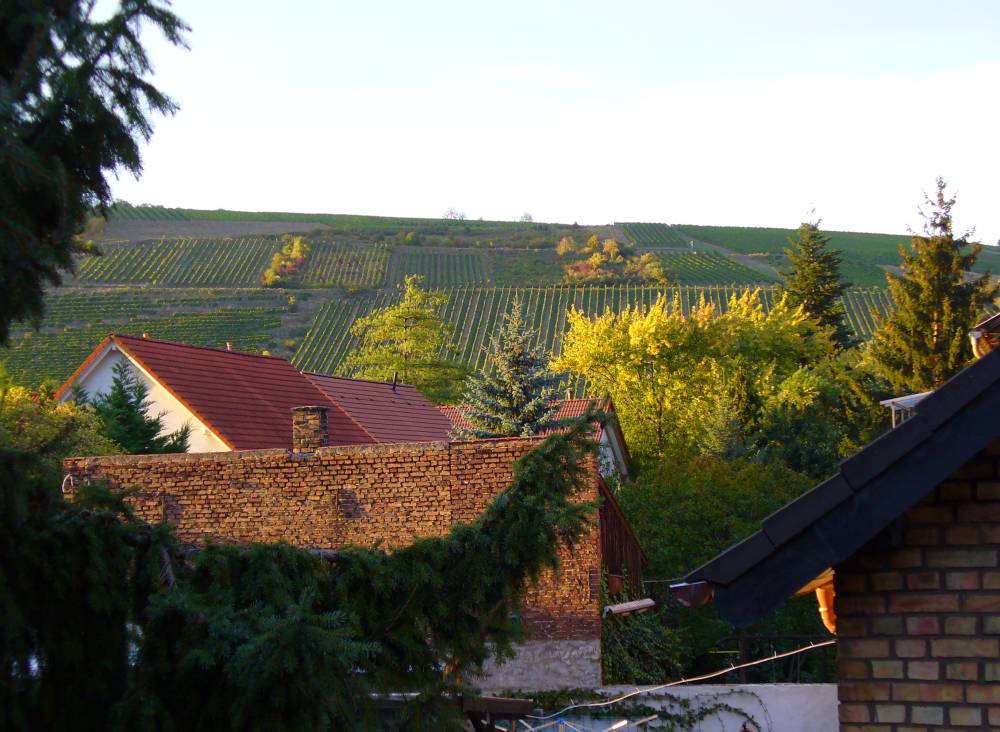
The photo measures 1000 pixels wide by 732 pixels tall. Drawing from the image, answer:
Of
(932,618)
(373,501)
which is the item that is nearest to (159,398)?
(373,501)

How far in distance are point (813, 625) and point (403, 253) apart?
82746mm

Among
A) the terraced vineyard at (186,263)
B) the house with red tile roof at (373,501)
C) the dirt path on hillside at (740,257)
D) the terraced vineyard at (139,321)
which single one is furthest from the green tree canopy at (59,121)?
the dirt path on hillside at (740,257)

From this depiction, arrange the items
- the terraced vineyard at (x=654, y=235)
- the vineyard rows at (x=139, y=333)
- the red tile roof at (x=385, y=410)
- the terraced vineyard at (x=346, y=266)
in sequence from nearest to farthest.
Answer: the red tile roof at (x=385, y=410), the vineyard rows at (x=139, y=333), the terraced vineyard at (x=346, y=266), the terraced vineyard at (x=654, y=235)

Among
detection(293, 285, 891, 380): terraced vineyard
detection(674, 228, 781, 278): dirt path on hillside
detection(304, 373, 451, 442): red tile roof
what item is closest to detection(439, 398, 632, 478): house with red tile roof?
detection(304, 373, 451, 442): red tile roof

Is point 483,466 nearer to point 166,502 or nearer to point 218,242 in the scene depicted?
point 166,502

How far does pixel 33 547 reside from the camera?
17.8 ft

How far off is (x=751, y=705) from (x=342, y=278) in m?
77.6

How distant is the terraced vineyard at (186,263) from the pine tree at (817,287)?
42777 mm

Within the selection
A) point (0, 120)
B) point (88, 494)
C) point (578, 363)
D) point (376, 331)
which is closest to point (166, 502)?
point (88, 494)

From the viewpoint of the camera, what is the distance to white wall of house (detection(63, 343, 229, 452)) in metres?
23.9

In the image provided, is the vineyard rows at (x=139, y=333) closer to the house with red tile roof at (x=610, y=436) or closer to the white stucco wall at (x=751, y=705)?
the house with red tile roof at (x=610, y=436)

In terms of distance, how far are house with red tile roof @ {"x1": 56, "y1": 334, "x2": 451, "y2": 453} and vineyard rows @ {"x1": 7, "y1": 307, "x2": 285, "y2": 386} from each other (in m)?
23.8

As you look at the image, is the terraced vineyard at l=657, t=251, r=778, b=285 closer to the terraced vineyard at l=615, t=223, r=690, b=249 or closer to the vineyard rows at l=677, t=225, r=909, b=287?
the vineyard rows at l=677, t=225, r=909, b=287

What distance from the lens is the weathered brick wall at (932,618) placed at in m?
4.56
